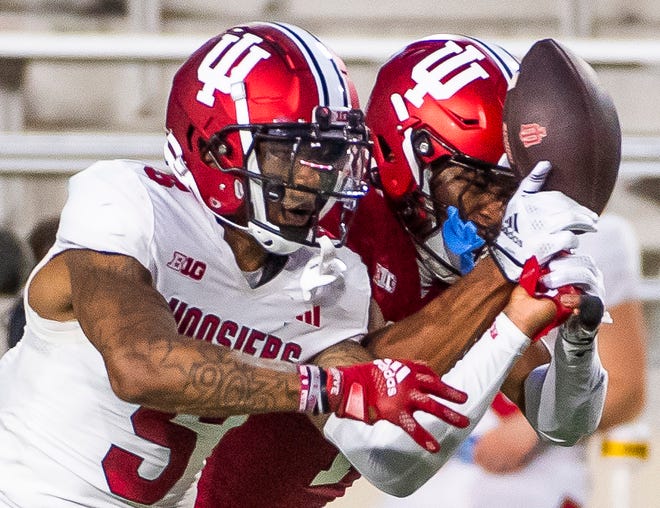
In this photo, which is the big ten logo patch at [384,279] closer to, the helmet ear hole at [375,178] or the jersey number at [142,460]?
the helmet ear hole at [375,178]

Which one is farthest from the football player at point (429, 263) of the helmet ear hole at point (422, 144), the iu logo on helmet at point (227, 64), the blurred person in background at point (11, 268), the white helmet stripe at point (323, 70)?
the blurred person in background at point (11, 268)

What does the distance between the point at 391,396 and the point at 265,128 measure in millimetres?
552

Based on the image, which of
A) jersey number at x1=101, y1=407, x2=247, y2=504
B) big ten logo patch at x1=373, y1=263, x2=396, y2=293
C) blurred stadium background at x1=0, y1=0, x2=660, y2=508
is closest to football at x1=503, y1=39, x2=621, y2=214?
big ten logo patch at x1=373, y1=263, x2=396, y2=293

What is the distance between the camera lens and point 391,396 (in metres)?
1.86

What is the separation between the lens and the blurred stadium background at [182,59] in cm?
380

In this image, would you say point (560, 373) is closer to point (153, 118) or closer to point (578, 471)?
point (578, 471)

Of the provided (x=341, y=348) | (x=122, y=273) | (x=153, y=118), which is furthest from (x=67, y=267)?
(x=153, y=118)

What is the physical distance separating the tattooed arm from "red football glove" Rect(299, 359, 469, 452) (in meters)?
0.06

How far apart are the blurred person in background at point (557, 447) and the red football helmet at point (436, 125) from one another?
516 mm

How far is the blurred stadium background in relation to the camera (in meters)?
3.80

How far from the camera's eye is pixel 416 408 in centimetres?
187

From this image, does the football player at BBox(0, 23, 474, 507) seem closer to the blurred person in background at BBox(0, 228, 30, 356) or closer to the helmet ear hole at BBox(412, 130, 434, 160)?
the helmet ear hole at BBox(412, 130, 434, 160)

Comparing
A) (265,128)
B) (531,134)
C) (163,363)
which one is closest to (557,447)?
(531,134)

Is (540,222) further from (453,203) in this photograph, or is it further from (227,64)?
(227,64)
